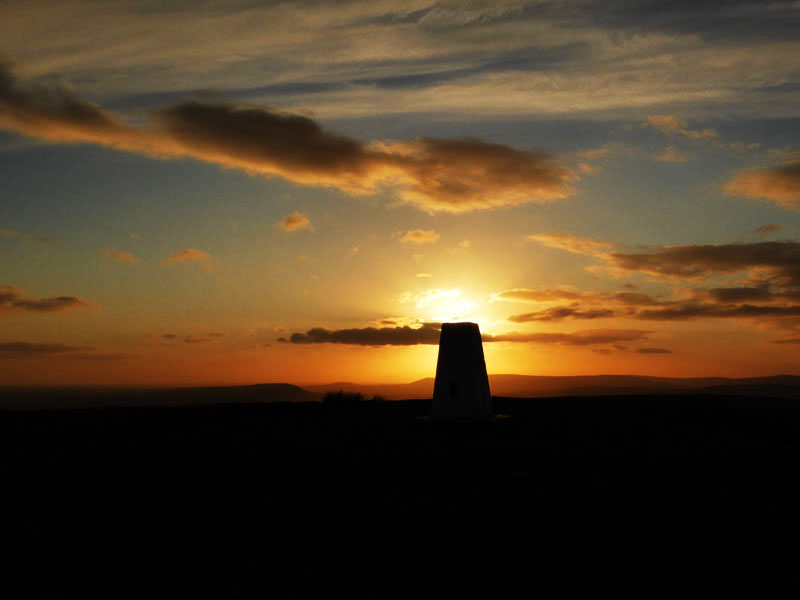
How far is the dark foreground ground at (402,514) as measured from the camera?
713 centimetres

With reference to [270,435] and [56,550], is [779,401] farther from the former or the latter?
[56,550]

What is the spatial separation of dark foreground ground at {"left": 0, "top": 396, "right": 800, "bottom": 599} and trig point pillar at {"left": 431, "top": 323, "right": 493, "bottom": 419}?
1.61 metres

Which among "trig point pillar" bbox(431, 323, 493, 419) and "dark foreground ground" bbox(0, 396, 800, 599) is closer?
"dark foreground ground" bbox(0, 396, 800, 599)

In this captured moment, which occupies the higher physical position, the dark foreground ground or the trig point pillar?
the trig point pillar

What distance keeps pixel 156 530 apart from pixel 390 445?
585 cm

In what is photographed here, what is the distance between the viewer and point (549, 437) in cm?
1471

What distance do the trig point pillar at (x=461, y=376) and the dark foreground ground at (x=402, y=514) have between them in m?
1.61

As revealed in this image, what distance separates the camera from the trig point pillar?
1728cm

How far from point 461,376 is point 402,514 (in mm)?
8553

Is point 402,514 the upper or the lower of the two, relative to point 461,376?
lower

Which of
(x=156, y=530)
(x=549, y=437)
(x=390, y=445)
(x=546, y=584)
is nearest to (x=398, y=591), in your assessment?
(x=546, y=584)

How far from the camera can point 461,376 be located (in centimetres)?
1738

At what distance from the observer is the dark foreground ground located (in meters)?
7.13

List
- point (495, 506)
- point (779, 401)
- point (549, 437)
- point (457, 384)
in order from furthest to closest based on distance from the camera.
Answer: point (779, 401)
point (457, 384)
point (549, 437)
point (495, 506)
